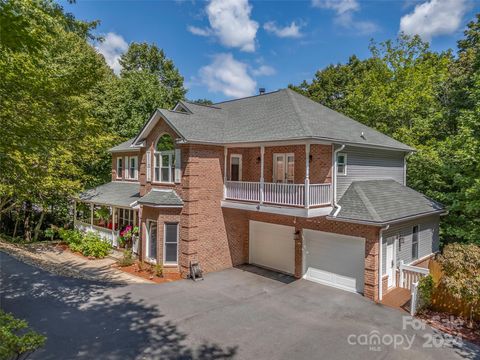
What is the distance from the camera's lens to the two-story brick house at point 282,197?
12.7m

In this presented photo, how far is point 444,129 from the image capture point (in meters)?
22.3

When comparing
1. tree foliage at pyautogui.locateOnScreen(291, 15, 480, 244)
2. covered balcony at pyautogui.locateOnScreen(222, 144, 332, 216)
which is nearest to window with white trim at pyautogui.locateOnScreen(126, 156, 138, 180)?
covered balcony at pyautogui.locateOnScreen(222, 144, 332, 216)

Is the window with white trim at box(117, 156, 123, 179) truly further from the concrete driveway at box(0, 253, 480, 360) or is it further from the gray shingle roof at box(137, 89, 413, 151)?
the concrete driveway at box(0, 253, 480, 360)

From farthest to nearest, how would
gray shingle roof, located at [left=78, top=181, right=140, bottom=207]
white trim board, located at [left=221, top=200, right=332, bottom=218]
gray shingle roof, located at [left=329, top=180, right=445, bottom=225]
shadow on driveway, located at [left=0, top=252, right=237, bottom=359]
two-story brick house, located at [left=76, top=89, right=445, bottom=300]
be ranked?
gray shingle roof, located at [left=78, top=181, right=140, bottom=207]
two-story brick house, located at [left=76, top=89, right=445, bottom=300]
gray shingle roof, located at [left=329, top=180, right=445, bottom=225]
white trim board, located at [left=221, top=200, right=332, bottom=218]
shadow on driveway, located at [left=0, top=252, right=237, bottom=359]

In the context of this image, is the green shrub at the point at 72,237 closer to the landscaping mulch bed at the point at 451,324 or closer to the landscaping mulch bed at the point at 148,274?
the landscaping mulch bed at the point at 148,274

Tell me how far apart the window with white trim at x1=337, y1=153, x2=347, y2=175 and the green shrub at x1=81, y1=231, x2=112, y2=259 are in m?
14.0

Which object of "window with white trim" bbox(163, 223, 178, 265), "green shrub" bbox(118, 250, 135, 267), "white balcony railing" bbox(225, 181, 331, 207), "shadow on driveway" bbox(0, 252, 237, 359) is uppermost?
"white balcony railing" bbox(225, 181, 331, 207)

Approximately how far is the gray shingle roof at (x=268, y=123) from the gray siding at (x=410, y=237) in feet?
13.3

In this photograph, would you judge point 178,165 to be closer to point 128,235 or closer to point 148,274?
point 148,274

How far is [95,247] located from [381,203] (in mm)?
15635

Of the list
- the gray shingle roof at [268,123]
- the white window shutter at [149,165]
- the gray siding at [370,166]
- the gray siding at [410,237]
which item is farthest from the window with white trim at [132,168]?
the gray siding at [410,237]

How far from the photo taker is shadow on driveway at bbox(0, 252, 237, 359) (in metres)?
8.22

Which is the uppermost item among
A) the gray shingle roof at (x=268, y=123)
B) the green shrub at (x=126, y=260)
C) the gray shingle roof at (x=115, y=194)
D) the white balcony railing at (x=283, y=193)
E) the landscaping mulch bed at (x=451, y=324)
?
the gray shingle roof at (x=268, y=123)

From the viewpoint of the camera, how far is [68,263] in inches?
662
